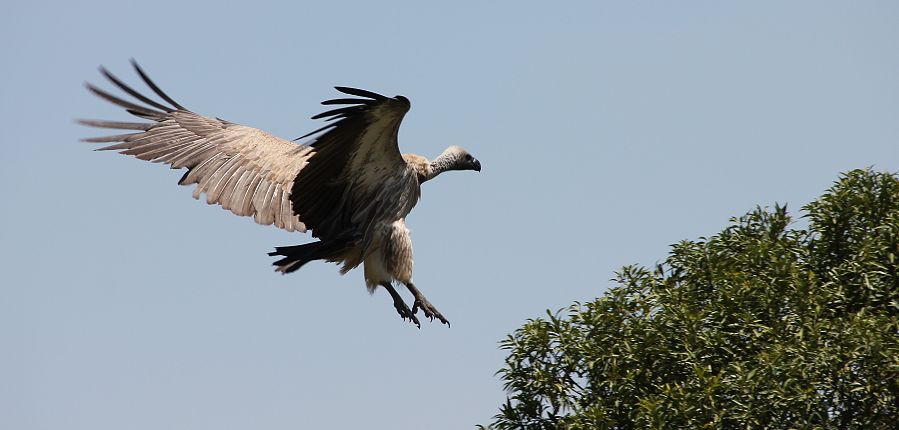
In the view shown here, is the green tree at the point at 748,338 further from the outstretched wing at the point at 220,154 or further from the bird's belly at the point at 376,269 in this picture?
the outstretched wing at the point at 220,154

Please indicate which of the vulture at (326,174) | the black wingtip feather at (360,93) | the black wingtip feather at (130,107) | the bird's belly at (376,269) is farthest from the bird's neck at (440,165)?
the black wingtip feather at (130,107)

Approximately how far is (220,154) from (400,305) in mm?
2442

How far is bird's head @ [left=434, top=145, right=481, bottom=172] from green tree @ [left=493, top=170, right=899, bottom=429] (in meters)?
2.21

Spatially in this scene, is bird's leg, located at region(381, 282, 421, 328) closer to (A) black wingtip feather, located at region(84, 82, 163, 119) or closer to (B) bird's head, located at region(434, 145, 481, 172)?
(B) bird's head, located at region(434, 145, 481, 172)

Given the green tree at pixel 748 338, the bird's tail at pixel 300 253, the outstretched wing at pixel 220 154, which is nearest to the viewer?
→ the green tree at pixel 748 338

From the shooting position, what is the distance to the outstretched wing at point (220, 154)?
10.0m

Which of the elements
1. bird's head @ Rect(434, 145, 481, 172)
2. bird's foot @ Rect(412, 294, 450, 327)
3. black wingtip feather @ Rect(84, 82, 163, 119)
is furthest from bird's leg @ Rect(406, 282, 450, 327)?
black wingtip feather @ Rect(84, 82, 163, 119)

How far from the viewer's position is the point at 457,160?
34.8ft

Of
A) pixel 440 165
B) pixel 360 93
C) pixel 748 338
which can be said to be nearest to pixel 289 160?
pixel 440 165

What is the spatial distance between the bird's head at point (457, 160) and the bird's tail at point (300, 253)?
1495 millimetres

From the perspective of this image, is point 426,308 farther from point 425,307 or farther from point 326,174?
point 326,174

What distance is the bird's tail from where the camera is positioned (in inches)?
361

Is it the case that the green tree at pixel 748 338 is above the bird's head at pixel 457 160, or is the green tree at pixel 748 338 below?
below

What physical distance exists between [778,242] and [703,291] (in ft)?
2.62
